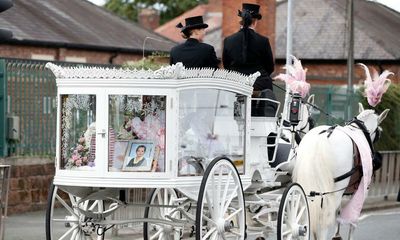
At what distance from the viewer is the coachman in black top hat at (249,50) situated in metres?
12.4

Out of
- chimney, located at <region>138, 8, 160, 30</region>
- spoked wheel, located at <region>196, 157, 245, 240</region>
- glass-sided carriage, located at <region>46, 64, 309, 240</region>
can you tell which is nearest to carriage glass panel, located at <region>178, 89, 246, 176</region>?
glass-sided carriage, located at <region>46, 64, 309, 240</region>

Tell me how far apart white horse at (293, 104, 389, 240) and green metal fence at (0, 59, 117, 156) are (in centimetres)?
759

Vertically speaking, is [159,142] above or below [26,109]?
below

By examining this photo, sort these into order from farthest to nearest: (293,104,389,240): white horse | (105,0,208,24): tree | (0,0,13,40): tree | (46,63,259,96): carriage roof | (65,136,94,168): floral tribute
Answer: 1. (105,0,208,24): tree
2. (293,104,389,240): white horse
3. (0,0,13,40): tree
4. (65,136,94,168): floral tribute
5. (46,63,259,96): carriage roof

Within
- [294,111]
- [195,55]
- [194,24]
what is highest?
[194,24]

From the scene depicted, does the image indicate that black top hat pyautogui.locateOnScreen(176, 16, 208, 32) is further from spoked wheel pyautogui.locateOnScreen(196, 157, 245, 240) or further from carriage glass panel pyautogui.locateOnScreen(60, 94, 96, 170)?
spoked wheel pyautogui.locateOnScreen(196, 157, 245, 240)

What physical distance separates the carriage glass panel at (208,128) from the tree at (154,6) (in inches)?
2903

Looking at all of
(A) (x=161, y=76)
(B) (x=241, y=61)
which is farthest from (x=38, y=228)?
(A) (x=161, y=76)

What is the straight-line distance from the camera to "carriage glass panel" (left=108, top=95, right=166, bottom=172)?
1040 cm

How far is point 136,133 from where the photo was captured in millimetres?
10531

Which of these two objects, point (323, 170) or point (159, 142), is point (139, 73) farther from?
point (323, 170)

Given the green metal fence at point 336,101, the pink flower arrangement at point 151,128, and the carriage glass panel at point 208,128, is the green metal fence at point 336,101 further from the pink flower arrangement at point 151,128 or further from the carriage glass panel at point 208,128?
the pink flower arrangement at point 151,128

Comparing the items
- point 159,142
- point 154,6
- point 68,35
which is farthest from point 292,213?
point 154,6

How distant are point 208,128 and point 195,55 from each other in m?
1.01
